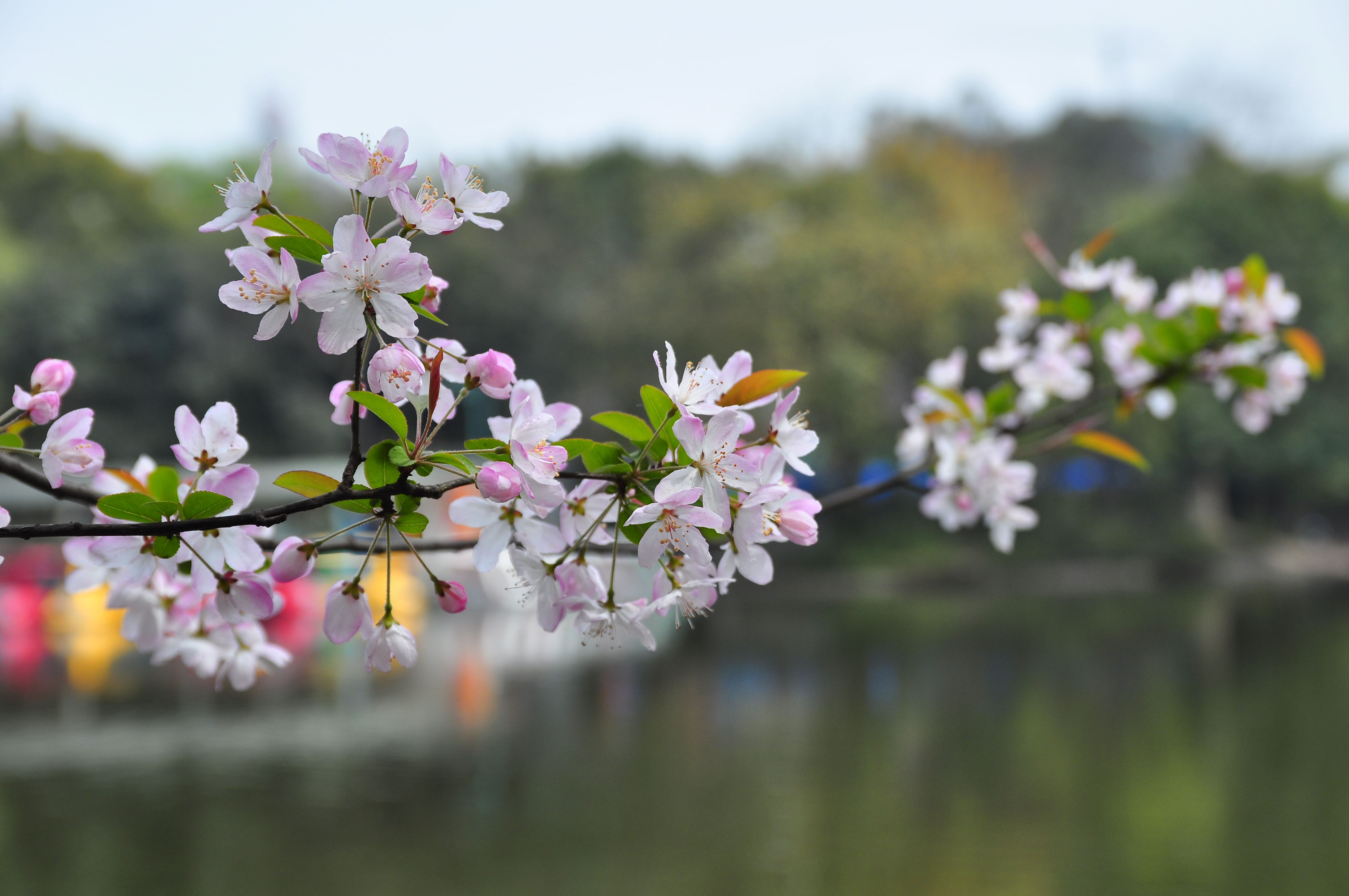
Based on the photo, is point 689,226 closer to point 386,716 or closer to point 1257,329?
point 386,716

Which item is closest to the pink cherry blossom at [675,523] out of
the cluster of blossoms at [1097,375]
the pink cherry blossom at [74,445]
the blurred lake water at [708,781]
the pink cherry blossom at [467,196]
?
the pink cherry blossom at [467,196]

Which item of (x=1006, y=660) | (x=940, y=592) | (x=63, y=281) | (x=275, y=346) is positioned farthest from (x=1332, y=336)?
(x=63, y=281)

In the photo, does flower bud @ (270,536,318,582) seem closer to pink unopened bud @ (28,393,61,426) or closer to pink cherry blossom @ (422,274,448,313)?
pink cherry blossom @ (422,274,448,313)

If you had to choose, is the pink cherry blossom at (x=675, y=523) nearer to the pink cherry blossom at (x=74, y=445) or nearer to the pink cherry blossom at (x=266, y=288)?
the pink cherry blossom at (x=266, y=288)

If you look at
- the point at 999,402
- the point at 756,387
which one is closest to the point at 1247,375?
the point at 999,402

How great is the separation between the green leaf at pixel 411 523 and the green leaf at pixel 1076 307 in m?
1.36

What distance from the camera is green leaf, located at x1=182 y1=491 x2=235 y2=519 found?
77cm

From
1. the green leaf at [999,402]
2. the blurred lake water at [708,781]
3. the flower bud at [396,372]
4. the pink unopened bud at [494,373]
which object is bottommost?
the blurred lake water at [708,781]

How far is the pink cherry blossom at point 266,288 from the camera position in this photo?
744 millimetres

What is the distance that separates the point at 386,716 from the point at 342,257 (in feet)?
→ 28.7

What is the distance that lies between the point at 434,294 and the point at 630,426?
18 cm

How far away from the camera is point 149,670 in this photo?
1091 cm

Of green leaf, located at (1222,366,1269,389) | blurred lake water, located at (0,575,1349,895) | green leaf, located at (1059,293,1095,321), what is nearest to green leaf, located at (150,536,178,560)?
green leaf, located at (1059,293,1095,321)

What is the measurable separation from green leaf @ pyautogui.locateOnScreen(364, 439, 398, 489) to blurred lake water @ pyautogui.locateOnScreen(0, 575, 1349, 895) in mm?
4953
